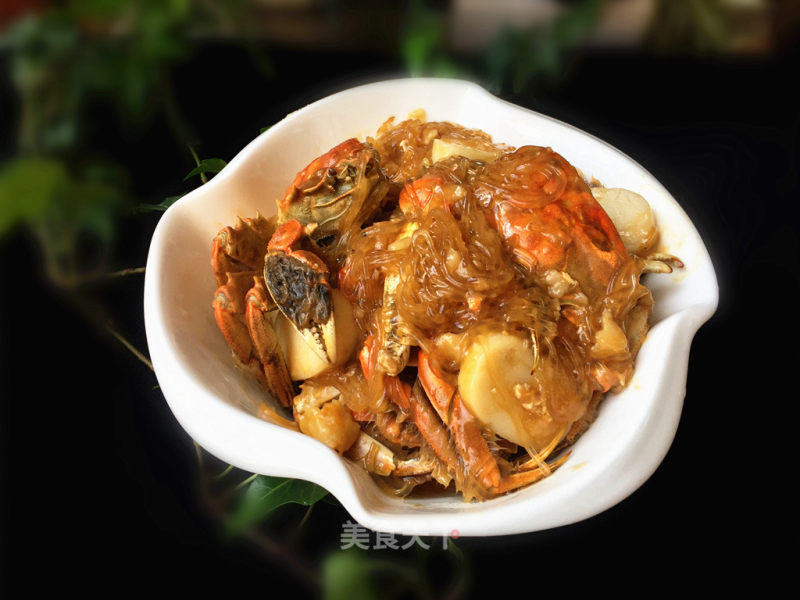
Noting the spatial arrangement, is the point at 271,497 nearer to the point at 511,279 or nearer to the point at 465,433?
the point at 465,433

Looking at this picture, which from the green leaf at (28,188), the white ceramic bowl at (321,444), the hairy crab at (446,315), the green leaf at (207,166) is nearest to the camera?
the green leaf at (28,188)

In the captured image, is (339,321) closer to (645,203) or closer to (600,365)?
(600,365)

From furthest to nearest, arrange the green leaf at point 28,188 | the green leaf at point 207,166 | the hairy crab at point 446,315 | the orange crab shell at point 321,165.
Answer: the green leaf at point 207,166, the orange crab shell at point 321,165, the hairy crab at point 446,315, the green leaf at point 28,188

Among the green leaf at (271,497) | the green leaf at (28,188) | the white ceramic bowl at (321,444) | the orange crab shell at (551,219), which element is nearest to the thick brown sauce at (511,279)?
the orange crab shell at (551,219)

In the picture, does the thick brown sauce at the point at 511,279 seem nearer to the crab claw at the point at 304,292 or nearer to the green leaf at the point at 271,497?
the crab claw at the point at 304,292

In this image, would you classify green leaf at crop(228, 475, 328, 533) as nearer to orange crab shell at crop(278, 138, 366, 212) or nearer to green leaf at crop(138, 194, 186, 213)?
orange crab shell at crop(278, 138, 366, 212)

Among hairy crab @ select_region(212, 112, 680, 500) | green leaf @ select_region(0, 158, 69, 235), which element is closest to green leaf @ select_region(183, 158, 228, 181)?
hairy crab @ select_region(212, 112, 680, 500)

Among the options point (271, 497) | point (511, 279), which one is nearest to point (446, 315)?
point (511, 279)
